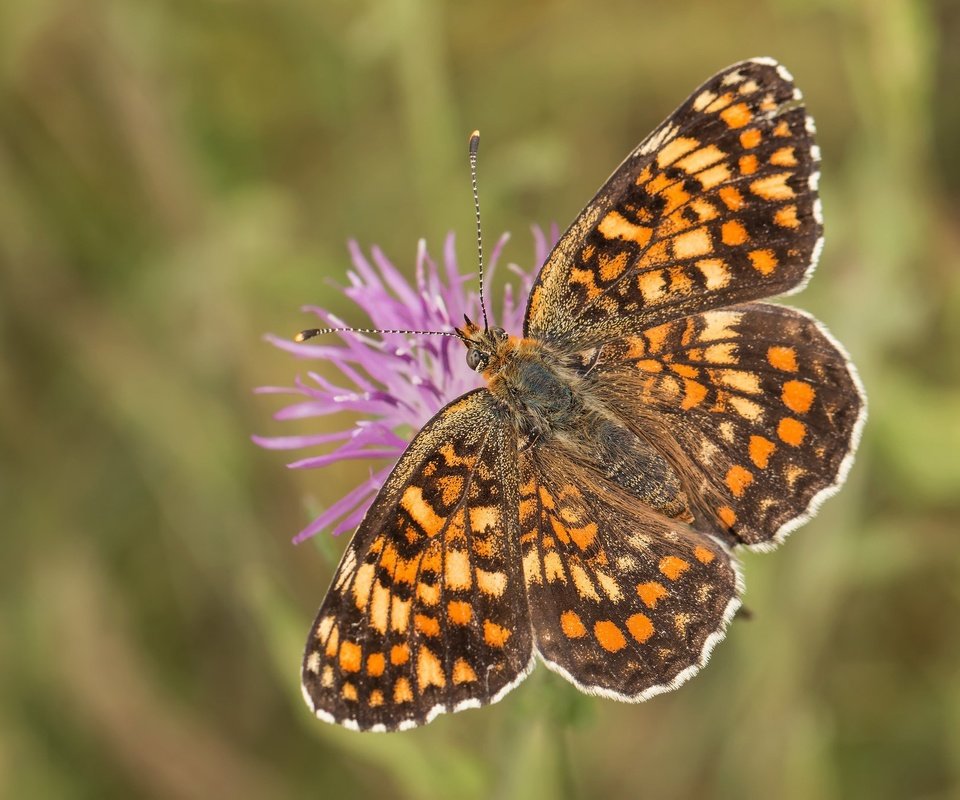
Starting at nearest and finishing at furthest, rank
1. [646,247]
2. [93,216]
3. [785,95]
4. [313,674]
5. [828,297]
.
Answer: [313,674]
[785,95]
[646,247]
[828,297]
[93,216]

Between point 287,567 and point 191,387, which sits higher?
point 191,387

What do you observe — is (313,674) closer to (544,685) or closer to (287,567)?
(544,685)

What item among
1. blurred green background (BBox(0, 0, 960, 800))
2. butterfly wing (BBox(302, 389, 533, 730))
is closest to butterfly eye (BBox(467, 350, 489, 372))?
butterfly wing (BBox(302, 389, 533, 730))

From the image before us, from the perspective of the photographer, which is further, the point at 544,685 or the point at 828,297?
the point at 828,297

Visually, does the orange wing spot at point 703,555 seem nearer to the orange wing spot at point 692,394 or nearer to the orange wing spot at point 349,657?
the orange wing spot at point 692,394

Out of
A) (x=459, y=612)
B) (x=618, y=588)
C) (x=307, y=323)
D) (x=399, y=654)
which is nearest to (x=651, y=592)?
(x=618, y=588)

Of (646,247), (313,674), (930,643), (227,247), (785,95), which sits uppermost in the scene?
(227,247)

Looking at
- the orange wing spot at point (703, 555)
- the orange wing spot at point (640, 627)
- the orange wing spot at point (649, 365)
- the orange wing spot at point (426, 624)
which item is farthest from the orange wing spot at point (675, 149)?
the orange wing spot at point (426, 624)

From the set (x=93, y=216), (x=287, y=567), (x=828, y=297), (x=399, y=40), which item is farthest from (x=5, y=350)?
(x=828, y=297)

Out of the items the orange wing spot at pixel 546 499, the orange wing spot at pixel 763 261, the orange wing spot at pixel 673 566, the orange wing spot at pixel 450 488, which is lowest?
the orange wing spot at pixel 673 566
